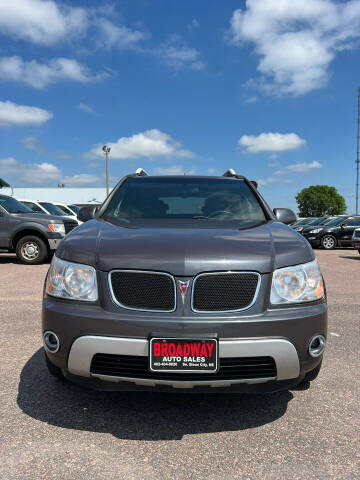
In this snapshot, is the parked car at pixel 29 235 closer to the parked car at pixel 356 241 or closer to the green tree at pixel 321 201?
the parked car at pixel 356 241

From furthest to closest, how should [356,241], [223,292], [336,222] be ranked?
→ 1. [336,222]
2. [356,241]
3. [223,292]

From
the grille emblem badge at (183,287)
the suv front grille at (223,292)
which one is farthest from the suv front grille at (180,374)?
the grille emblem badge at (183,287)

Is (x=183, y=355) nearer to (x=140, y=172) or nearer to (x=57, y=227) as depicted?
(x=140, y=172)

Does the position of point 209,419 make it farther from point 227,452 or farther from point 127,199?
point 127,199

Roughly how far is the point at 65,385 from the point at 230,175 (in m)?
2.78

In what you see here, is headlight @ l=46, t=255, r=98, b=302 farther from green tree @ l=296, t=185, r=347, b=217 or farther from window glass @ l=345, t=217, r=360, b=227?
green tree @ l=296, t=185, r=347, b=217

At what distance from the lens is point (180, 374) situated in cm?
223

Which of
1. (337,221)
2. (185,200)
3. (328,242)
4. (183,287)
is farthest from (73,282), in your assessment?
(337,221)

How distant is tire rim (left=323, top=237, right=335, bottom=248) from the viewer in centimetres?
1719

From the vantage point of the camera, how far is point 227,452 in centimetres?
219

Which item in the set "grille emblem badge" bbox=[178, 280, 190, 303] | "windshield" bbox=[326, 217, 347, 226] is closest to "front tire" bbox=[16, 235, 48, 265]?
"grille emblem badge" bbox=[178, 280, 190, 303]

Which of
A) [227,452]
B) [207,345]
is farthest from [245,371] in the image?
[227,452]

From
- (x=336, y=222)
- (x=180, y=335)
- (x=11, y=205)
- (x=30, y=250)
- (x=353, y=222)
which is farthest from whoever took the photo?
(x=336, y=222)

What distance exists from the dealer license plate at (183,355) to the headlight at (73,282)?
47cm
